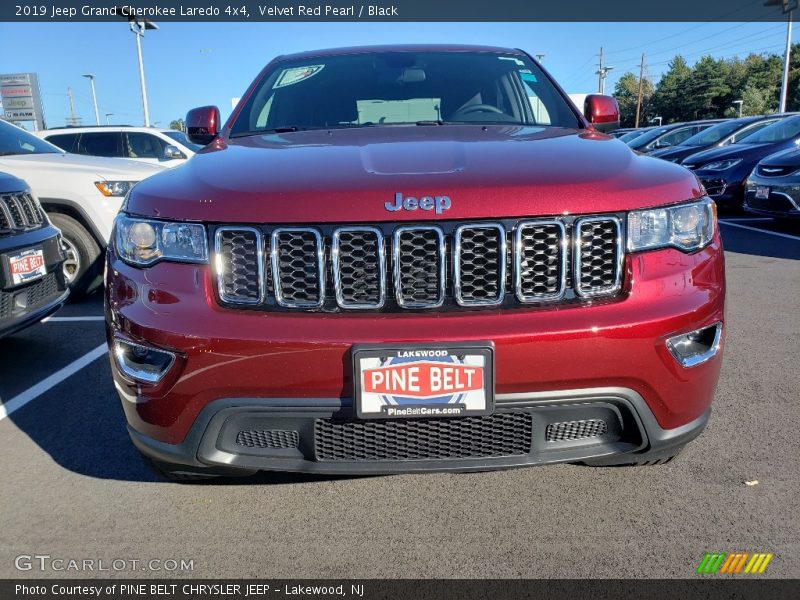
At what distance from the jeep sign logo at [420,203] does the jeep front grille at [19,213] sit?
2716 millimetres

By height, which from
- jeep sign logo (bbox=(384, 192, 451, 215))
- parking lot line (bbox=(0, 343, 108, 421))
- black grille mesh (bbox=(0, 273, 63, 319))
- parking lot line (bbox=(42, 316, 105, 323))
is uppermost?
jeep sign logo (bbox=(384, 192, 451, 215))

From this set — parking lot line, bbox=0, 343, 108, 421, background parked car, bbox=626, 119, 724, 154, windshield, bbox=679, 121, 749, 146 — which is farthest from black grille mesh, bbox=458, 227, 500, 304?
background parked car, bbox=626, 119, 724, 154

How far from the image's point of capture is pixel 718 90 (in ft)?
275

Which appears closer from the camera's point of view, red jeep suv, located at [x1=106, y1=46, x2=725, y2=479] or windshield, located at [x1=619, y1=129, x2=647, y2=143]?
red jeep suv, located at [x1=106, y1=46, x2=725, y2=479]

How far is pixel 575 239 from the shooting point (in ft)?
6.41

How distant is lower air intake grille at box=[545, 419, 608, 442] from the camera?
197 cm

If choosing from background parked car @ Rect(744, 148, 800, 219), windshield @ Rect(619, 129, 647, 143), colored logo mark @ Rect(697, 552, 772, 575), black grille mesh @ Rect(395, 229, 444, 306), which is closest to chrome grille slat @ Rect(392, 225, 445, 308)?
black grille mesh @ Rect(395, 229, 444, 306)

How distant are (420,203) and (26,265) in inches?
110

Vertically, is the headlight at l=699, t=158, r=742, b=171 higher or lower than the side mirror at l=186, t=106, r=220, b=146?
lower

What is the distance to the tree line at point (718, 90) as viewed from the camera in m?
74.3

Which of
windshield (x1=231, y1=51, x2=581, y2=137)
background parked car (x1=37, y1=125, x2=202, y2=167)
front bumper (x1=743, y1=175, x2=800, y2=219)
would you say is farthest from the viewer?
background parked car (x1=37, y1=125, x2=202, y2=167)

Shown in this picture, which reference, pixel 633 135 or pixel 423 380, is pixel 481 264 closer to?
pixel 423 380

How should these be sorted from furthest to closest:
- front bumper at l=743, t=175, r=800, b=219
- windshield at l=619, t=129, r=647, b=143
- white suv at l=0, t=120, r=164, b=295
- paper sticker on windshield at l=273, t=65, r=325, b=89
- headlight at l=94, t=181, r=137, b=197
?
windshield at l=619, t=129, r=647, b=143 < front bumper at l=743, t=175, r=800, b=219 < headlight at l=94, t=181, r=137, b=197 < white suv at l=0, t=120, r=164, b=295 < paper sticker on windshield at l=273, t=65, r=325, b=89

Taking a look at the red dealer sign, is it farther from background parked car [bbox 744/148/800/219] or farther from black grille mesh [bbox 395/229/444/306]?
background parked car [bbox 744/148/800/219]
